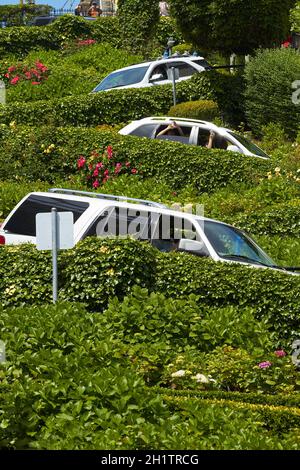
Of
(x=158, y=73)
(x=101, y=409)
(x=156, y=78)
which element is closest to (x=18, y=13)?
(x=158, y=73)

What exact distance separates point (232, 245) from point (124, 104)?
550 inches

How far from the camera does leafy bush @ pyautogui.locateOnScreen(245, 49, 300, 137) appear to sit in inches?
1179

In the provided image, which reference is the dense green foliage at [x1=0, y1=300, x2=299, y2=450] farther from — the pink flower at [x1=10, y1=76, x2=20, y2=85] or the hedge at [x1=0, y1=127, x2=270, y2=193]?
the pink flower at [x1=10, y1=76, x2=20, y2=85]

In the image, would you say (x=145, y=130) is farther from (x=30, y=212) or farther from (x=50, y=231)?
(x=50, y=231)

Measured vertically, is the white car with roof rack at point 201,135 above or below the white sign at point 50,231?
below

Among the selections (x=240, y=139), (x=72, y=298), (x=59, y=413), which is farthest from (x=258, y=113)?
(x=59, y=413)

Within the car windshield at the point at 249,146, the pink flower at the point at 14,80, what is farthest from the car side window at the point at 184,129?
the pink flower at the point at 14,80

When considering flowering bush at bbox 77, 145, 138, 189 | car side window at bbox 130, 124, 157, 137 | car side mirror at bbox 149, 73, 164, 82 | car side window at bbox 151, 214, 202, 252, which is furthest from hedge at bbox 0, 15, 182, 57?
car side window at bbox 151, 214, 202, 252

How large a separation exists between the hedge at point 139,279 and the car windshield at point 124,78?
56.2 feet

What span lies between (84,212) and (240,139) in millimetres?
9196

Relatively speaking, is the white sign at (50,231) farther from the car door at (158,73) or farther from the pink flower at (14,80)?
the pink flower at (14,80)

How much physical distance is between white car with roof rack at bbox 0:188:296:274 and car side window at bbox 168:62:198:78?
1636 centimetres

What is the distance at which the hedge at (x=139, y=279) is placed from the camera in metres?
16.1

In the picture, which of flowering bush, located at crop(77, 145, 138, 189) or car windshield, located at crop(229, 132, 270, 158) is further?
car windshield, located at crop(229, 132, 270, 158)
